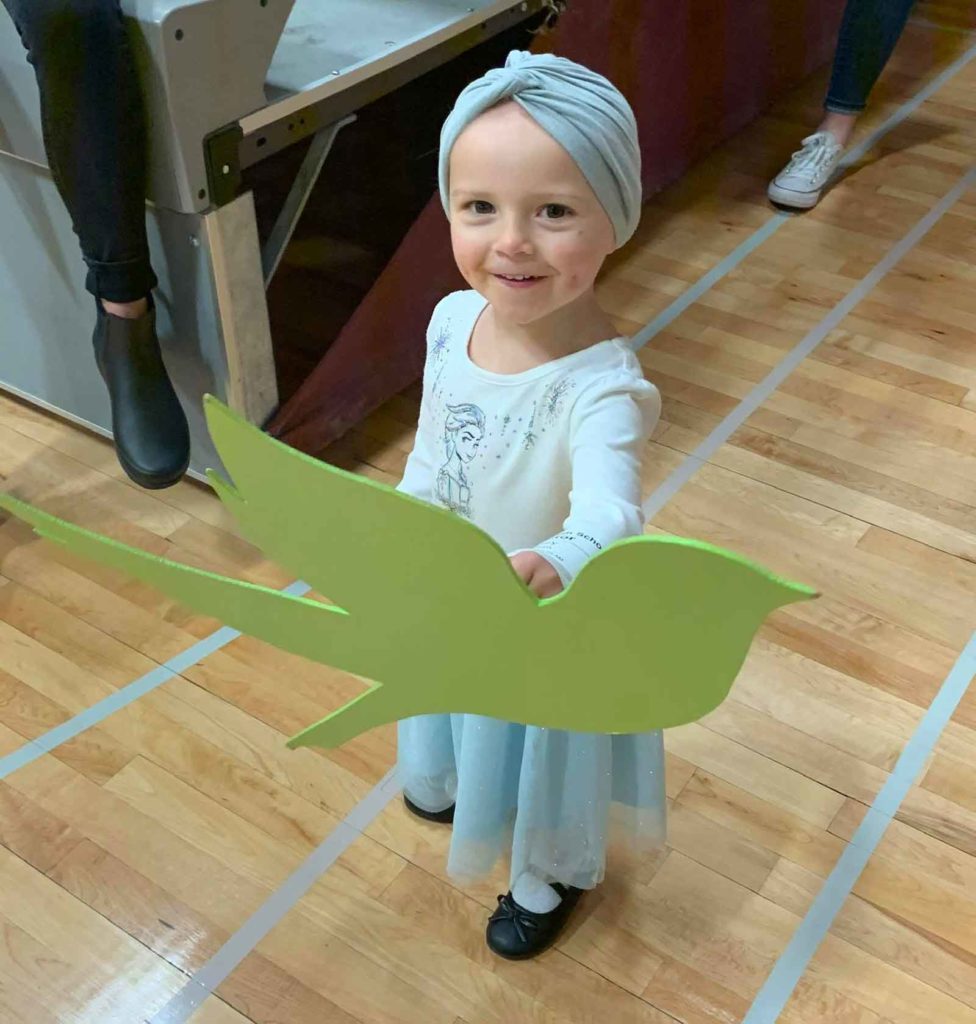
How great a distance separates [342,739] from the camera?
651 mm

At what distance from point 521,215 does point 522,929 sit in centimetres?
70

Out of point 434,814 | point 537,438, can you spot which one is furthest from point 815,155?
point 537,438

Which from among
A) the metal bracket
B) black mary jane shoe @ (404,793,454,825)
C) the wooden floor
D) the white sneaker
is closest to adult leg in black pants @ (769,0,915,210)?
the white sneaker

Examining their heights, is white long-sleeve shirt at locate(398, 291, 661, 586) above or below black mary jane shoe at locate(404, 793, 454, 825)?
above

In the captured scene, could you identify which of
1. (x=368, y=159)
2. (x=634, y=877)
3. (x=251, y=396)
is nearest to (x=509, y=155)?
(x=634, y=877)

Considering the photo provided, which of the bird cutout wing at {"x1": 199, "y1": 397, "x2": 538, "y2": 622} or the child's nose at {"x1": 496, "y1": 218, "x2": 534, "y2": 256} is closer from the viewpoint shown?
the bird cutout wing at {"x1": 199, "y1": 397, "x2": 538, "y2": 622}

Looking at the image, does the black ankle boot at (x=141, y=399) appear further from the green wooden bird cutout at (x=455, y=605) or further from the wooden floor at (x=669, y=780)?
the green wooden bird cutout at (x=455, y=605)

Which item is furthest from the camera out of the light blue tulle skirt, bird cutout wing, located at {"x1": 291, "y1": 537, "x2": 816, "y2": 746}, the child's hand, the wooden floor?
the wooden floor

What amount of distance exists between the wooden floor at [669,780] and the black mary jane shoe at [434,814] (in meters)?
0.01

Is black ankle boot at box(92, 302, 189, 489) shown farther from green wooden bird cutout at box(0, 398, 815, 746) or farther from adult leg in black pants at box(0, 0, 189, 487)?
green wooden bird cutout at box(0, 398, 815, 746)

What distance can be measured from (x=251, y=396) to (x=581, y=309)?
81 cm

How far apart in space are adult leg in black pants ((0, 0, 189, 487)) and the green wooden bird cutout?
2.40ft

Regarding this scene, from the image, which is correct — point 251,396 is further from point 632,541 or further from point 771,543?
point 632,541

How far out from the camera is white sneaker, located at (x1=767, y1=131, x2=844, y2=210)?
87.6 inches
